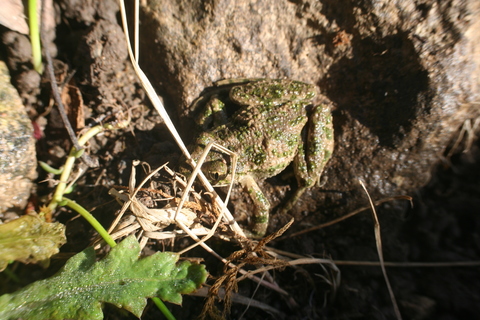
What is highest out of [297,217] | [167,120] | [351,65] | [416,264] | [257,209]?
[351,65]

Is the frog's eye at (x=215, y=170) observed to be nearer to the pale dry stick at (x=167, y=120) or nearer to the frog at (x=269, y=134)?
the frog at (x=269, y=134)

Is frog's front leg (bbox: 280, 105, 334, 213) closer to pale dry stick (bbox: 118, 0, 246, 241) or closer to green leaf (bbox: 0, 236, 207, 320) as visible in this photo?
pale dry stick (bbox: 118, 0, 246, 241)

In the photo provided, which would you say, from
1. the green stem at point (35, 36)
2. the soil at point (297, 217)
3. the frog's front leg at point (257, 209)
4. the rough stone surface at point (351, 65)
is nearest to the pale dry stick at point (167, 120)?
the frog's front leg at point (257, 209)

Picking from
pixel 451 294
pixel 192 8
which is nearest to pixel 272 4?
pixel 192 8

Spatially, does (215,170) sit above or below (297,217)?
above

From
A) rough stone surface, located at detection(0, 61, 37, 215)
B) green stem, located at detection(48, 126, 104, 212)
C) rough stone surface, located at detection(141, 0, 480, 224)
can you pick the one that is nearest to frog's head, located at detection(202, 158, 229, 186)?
rough stone surface, located at detection(141, 0, 480, 224)

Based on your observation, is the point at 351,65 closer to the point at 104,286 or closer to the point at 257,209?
the point at 257,209

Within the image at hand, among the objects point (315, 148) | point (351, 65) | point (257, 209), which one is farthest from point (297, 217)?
point (351, 65)

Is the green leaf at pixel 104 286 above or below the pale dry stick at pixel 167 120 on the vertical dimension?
below
